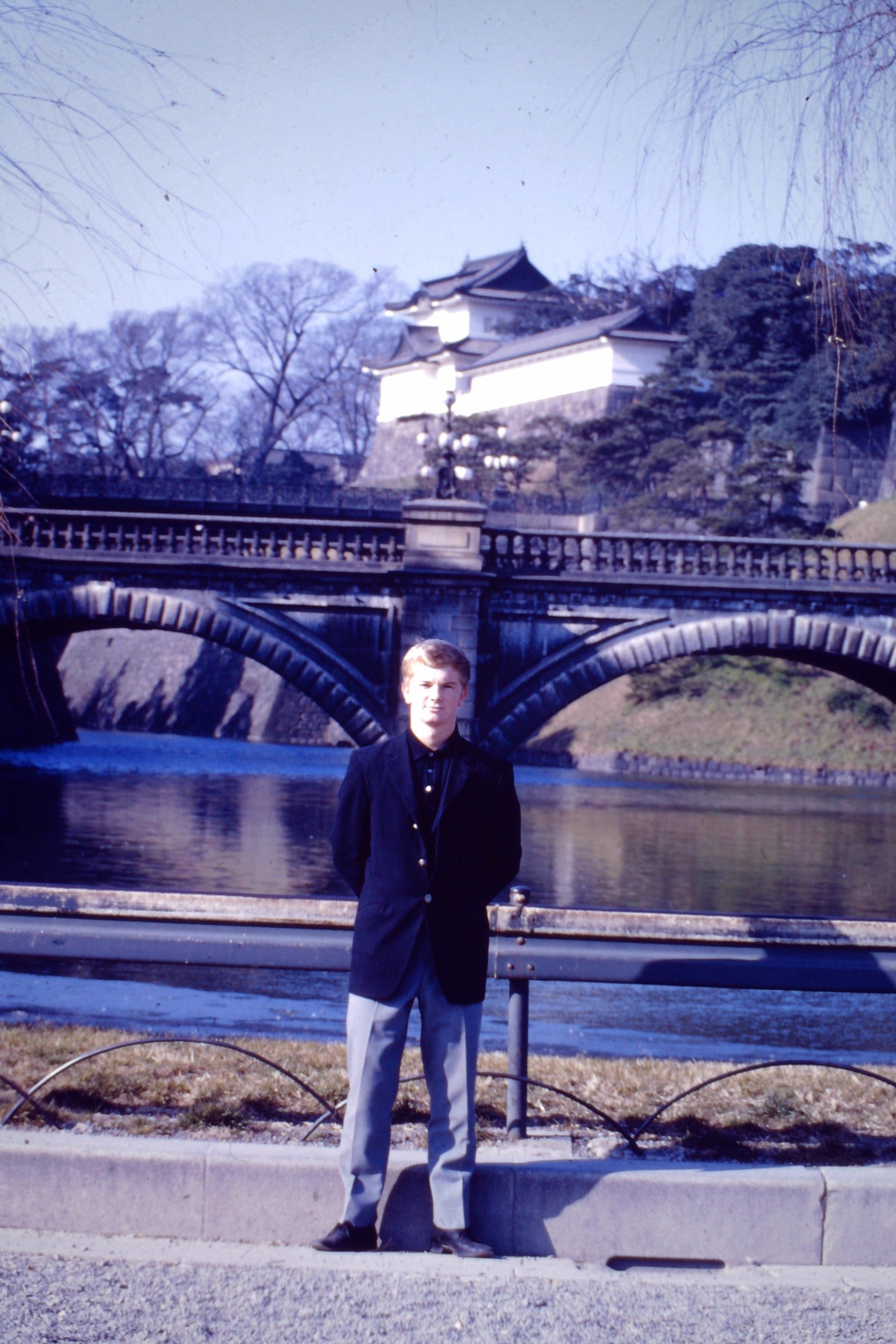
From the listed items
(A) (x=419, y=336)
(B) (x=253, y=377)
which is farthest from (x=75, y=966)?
(A) (x=419, y=336)

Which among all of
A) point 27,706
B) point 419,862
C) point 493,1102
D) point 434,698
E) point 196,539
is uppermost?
point 196,539

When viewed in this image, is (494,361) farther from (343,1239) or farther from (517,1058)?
(343,1239)

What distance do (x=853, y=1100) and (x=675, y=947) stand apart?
4.56ft

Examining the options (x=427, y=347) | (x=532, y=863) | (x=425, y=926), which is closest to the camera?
(x=425, y=926)

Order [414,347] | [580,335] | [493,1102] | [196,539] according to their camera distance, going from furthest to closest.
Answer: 1. [414,347]
2. [580,335]
3. [196,539]
4. [493,1102]

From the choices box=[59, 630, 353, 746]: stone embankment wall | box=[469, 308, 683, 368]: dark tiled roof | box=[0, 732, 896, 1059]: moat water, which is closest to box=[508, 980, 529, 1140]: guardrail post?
box=[0, 732, 896, 1059]: moat water

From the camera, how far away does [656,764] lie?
43219mm

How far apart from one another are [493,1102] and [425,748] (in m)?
1.91

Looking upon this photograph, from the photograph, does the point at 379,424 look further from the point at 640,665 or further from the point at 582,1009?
the point at 582,1009

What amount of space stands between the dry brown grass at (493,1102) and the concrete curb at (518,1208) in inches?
29.4

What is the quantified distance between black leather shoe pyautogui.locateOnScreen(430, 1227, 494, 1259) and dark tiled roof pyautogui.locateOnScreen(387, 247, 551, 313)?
68.0 meters

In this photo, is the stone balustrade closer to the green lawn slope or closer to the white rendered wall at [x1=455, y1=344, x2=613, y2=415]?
the green lawn slope

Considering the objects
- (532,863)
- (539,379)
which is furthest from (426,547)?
(539,379)

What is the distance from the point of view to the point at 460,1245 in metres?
3.69
